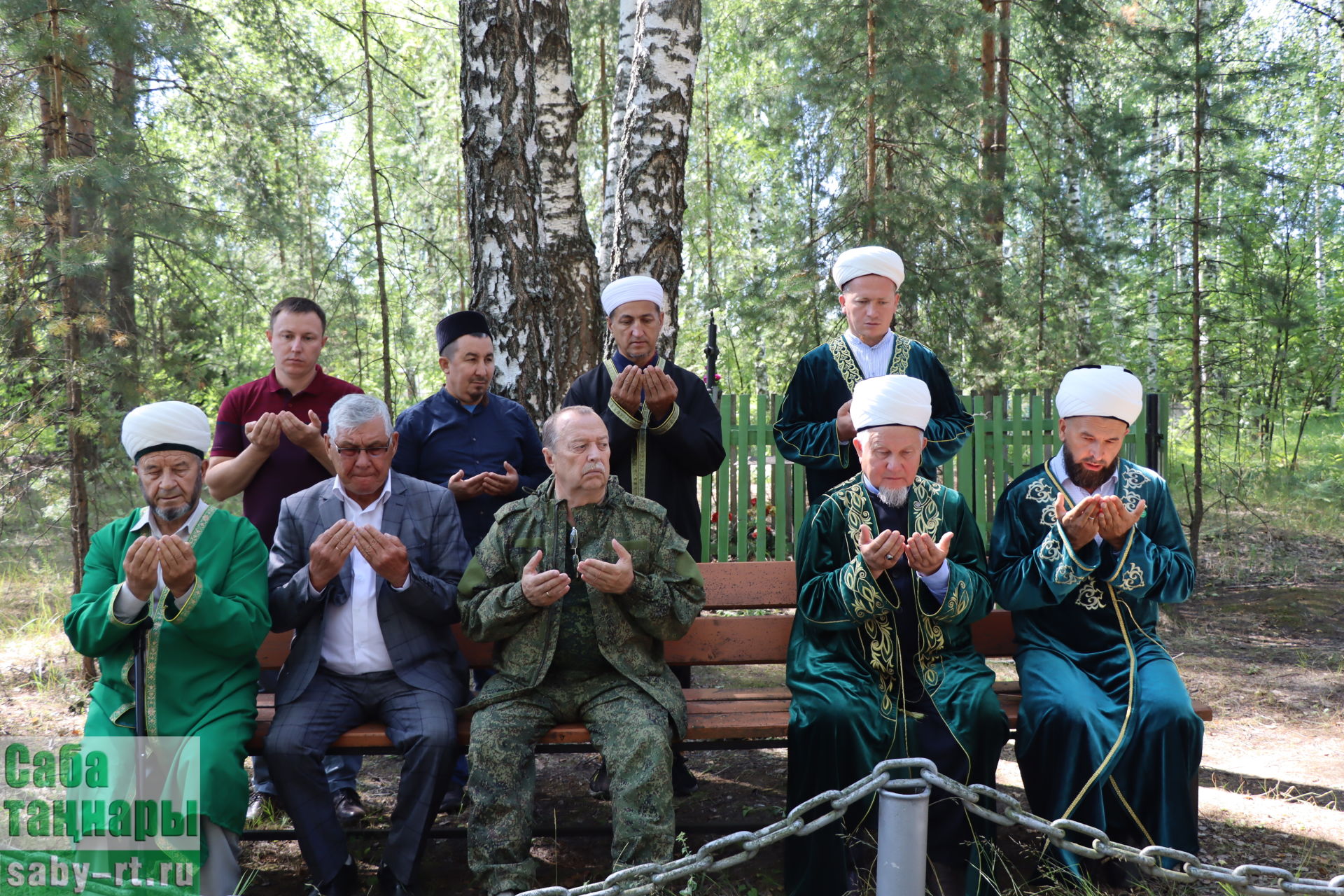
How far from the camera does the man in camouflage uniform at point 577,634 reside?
3291 mm

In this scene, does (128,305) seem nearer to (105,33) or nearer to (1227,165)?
(105,33)

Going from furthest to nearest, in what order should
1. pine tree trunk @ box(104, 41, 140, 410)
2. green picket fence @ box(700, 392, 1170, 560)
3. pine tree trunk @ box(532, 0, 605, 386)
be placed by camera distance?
green picket fence @ box(700, 392, 1170, 560) < pine tree trunk @ box(104, 41, 140, 410) < pine tree trunk @ box(532, 0, 605, 386)

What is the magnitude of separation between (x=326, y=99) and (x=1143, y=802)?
46.9ft

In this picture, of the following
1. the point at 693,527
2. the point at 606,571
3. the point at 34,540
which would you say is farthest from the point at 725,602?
the point at 34,540

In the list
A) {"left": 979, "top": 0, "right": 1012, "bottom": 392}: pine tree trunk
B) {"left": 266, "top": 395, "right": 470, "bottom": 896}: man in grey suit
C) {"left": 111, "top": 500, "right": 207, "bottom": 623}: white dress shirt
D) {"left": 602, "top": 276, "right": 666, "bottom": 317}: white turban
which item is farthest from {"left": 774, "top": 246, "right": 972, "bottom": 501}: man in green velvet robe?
{"left": 979, "top": 0, "right": 1012, "bottom": 392}: pine tree trunk

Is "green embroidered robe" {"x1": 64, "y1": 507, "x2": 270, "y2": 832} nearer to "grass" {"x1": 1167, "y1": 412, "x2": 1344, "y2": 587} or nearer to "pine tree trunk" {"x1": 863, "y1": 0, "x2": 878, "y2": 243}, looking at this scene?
"pine tree trunk" {"x1": 863, "y1": 0, "x2": 878, "y2": 243}

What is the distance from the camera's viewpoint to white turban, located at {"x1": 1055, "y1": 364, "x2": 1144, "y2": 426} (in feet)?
12.3

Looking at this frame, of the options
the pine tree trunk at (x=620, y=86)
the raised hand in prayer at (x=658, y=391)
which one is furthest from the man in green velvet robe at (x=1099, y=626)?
the pine tree trunk at (x=620, y=86)

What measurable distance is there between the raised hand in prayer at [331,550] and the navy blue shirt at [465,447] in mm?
855

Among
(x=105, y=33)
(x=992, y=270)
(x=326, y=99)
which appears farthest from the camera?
(x=326, y=99)

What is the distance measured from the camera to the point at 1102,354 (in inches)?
496

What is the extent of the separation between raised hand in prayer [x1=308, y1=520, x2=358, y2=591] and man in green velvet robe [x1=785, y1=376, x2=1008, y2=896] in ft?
5.51

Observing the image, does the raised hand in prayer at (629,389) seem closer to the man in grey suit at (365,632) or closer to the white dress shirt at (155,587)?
the man in grey suit at (365,632)

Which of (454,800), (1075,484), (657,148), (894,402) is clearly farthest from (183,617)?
(657,148)
